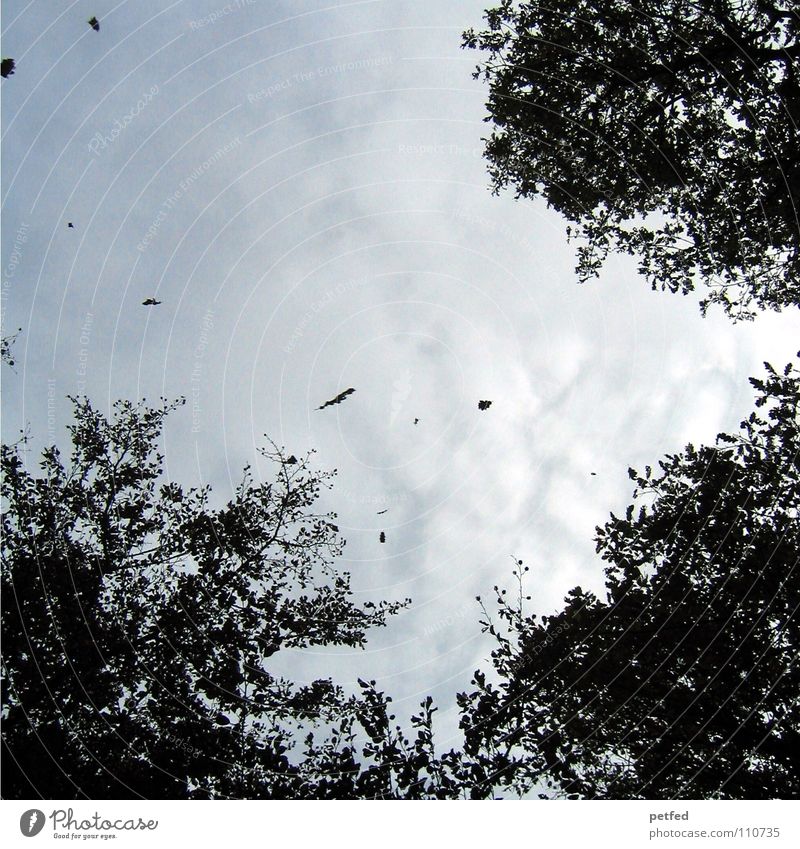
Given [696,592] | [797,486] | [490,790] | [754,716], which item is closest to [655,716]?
[754,716]

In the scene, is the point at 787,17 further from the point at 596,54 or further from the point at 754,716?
the point at 754,716

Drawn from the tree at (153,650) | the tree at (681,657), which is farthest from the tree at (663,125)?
the tree at (153,650)
